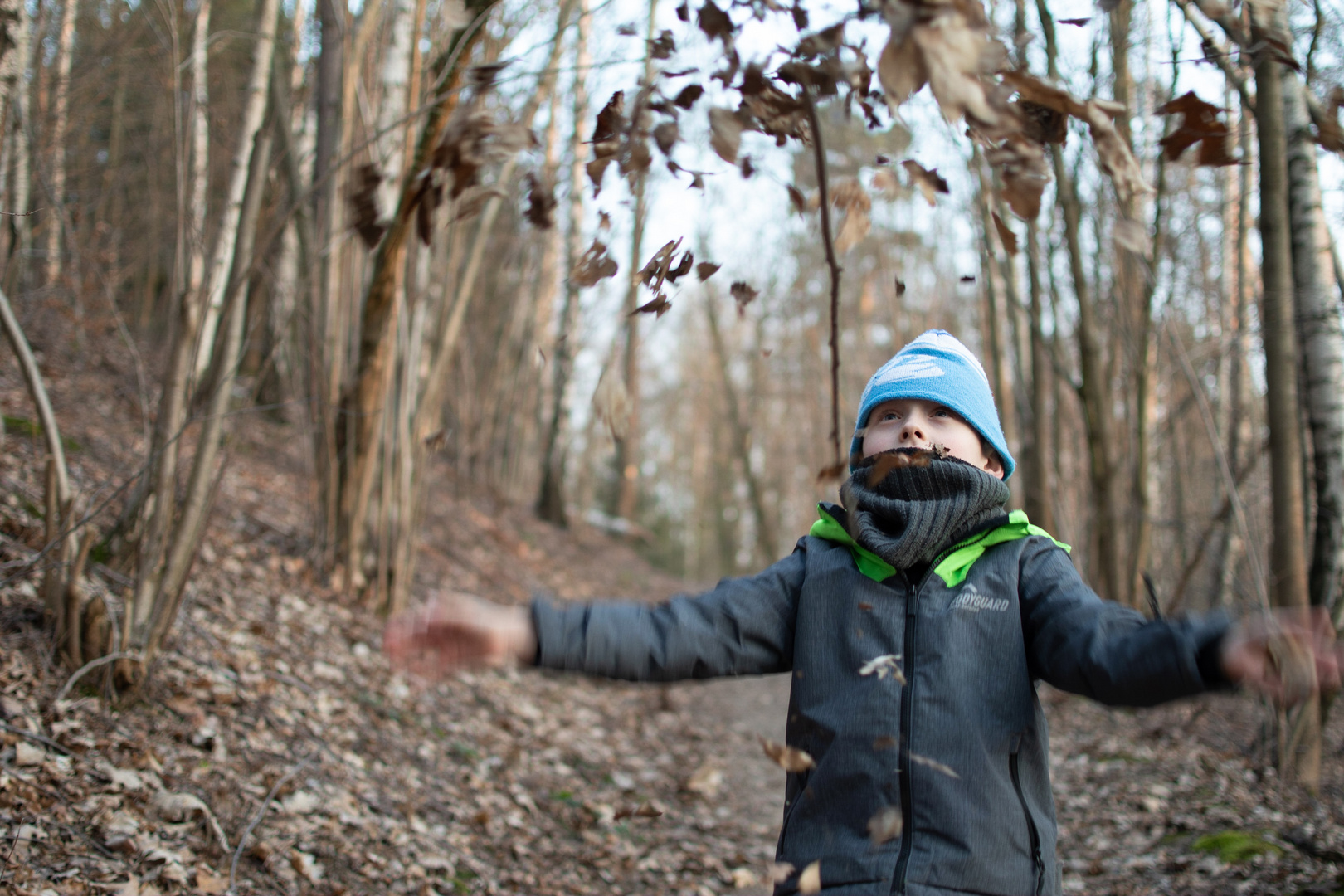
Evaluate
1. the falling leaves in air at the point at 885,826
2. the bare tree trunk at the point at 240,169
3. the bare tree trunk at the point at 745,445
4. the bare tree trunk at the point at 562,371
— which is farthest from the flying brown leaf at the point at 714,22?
the bare tree trunk at the point at 745,445

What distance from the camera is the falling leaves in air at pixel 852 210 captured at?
1818 mm

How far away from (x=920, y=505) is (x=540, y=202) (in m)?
0.98

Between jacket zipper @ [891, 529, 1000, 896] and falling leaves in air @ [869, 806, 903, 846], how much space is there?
3 cm

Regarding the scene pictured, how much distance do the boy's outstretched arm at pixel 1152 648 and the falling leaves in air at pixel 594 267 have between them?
1.05 metres

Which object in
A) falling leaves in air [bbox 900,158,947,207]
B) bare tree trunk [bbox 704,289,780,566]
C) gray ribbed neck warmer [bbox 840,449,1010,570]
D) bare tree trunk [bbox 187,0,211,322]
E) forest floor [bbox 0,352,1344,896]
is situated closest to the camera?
falling leaves in air [bbox 900,158,947,207]

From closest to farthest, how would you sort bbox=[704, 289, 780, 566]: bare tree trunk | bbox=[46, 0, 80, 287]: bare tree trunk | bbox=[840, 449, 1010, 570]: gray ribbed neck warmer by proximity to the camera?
1. bbox=[840, 449, 1010, 570]: gray ribbed neck warmer
2. bbox=[46, 0, 80, 287]: bare tree trunk
3. bbox=[704, 289, 780, 566]: bare tree trunk

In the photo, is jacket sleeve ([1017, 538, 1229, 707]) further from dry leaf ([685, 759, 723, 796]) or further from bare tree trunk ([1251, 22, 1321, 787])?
dry leaf ([685, 759, 723, 796])

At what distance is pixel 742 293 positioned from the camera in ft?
6.82

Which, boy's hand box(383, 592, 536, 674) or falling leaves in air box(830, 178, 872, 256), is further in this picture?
falling leaves in air box(830, 178, 872, 256)

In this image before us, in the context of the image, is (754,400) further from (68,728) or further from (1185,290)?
(68,728)

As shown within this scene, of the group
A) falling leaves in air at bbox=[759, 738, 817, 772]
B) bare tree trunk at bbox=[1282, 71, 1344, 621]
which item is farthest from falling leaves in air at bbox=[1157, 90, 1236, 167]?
bare tree trunk at bbox=[1282, 71, 1344, 621]

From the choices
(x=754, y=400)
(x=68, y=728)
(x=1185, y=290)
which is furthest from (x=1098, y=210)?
(x=754, y=400)

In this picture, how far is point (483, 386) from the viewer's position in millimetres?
11898

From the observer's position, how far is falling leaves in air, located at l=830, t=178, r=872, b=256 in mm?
1818
